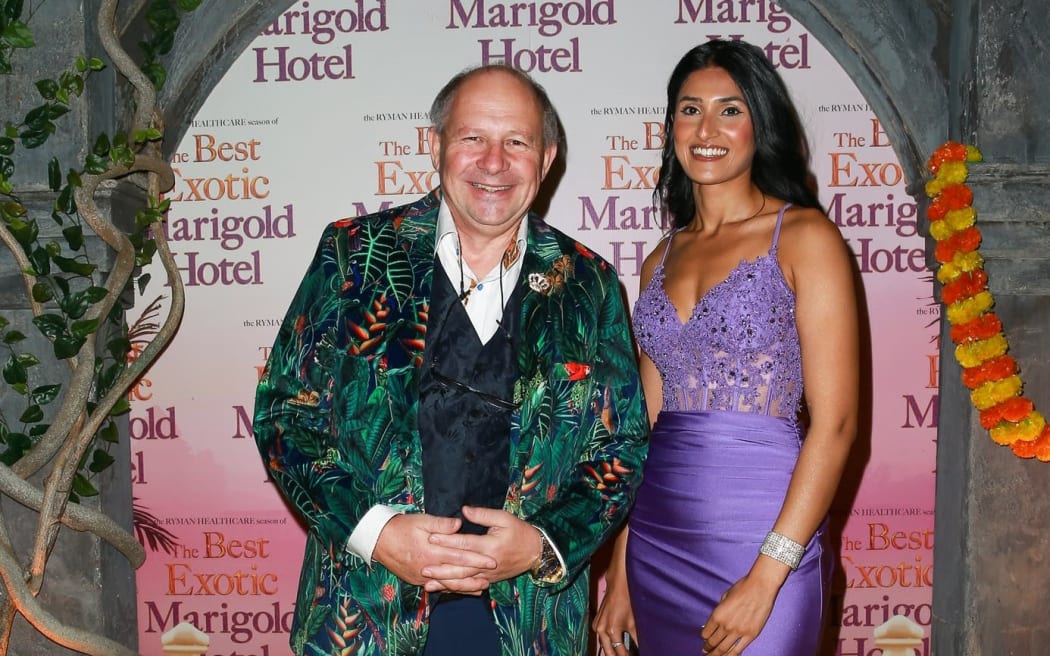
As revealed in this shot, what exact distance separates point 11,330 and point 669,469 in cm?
209

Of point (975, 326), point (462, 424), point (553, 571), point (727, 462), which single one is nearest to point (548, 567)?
point (553, 571)

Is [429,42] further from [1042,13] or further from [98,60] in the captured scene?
[1042,13]

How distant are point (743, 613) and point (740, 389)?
46cm

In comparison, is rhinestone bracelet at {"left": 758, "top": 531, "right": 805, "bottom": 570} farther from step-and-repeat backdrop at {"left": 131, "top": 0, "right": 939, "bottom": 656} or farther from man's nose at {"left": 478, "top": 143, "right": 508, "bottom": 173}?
step-and-repeat backdrop at {"left": 131, "top": 0, "right": 939, "bottom": 656}

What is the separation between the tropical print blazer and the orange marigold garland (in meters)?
A: 1.57

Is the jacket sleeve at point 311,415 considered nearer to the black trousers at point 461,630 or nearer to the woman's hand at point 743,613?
the black trousers at point 461,630

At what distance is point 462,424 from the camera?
5.00 feet

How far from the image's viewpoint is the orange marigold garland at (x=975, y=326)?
8.66ft

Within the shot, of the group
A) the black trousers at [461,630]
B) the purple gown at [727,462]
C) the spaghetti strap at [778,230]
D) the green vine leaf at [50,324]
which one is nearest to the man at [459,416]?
the black trousers at [461,630]

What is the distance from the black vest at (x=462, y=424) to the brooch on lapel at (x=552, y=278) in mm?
155

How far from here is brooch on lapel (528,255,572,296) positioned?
63.8 inches

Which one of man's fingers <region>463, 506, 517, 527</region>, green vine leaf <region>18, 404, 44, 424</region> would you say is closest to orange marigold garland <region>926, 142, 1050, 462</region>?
man's fingers <region>463, 506, 517, 527</region>

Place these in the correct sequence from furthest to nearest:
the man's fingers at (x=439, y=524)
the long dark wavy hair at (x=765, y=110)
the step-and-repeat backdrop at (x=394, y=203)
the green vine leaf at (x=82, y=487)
Answer: the step-and-repeat backdrop at (x=394, y=203), the green vine leaf at (x=82, y=487), the long dark wavy hair at (x=765, y=110), the man's fingers at (x=439, y=524)

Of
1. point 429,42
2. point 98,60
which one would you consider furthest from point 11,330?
point 429,42
